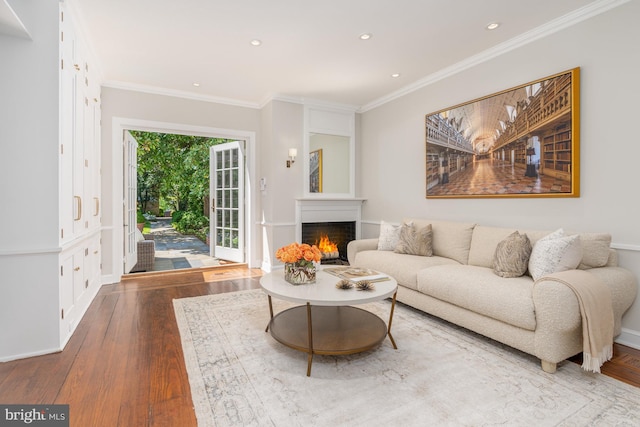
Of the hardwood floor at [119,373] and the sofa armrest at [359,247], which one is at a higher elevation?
the sofa armrest at [359,247]

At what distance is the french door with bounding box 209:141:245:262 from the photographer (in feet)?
18.0

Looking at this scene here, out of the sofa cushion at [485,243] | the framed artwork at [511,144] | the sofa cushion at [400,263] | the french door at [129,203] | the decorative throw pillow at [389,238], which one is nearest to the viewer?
the framed artwork at [511,144]

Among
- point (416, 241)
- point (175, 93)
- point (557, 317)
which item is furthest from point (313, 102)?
point (557, 317)

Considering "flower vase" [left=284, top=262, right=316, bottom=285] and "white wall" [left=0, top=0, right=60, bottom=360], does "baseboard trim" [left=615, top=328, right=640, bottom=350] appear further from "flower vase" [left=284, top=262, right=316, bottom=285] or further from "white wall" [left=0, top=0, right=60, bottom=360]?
"white wall" [left=0, top=0, right=60, bottom=360]

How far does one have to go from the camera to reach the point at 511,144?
127 inches

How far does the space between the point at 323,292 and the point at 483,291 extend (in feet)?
4.10

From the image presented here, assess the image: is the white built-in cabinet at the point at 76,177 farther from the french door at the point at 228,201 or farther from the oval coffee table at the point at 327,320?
the french door at the point at 228,201

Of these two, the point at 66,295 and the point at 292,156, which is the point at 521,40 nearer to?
the point at 292,156

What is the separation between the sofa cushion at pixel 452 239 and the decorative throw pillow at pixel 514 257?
0.68 metres

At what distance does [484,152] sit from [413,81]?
4.89ft

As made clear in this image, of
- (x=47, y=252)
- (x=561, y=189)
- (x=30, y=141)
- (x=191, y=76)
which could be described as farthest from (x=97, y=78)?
(x=561, y=189)

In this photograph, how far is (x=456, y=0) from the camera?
2570 mm

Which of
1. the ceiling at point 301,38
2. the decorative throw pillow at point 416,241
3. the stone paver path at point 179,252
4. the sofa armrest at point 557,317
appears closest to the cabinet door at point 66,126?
the ceiling at point 301,38

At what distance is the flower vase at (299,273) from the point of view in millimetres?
2422
